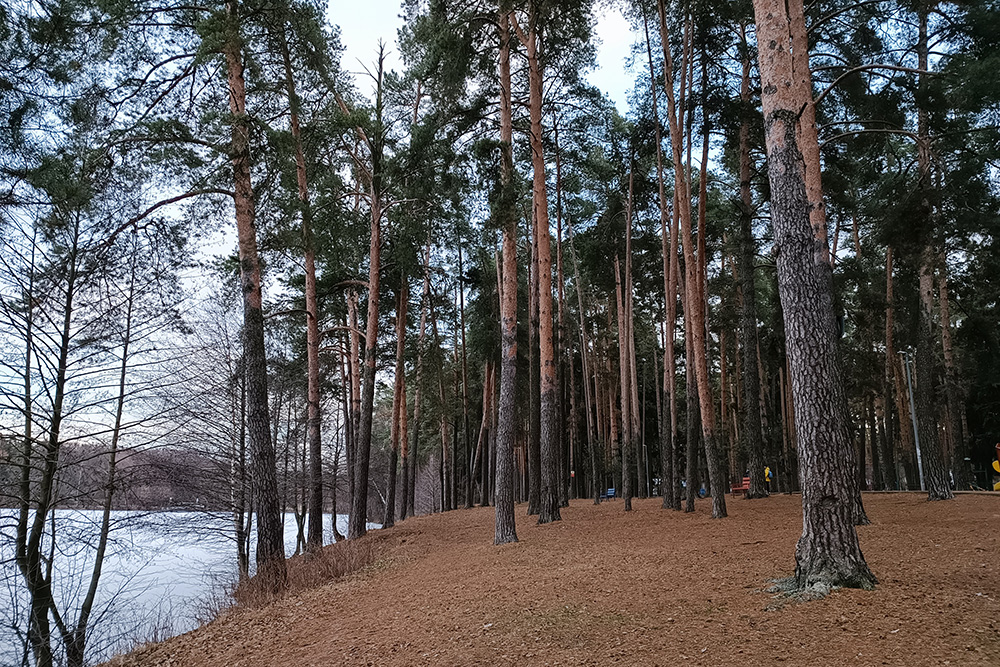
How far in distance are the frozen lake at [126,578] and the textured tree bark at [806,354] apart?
7.01 metres

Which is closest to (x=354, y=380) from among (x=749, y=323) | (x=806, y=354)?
(x=749, y=323)

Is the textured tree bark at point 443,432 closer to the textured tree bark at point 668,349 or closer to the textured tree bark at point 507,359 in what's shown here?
the textured tree bark at point 668,349

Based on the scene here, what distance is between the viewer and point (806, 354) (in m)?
4.84

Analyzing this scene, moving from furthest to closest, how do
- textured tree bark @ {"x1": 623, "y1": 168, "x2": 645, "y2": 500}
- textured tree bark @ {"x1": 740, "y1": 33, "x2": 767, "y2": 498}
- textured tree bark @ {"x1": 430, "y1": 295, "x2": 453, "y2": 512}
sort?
textured tree bark @ {"x1": 430, "y1": 295, "x2": 453, "y2": 512}
textured tree bark @ {"x1": 623, "y1": 168, "x2": 645, "y2": 500}
textured tree bark @ {"x1": 740, "y1": 33, "x2": 767, "y2": 498}

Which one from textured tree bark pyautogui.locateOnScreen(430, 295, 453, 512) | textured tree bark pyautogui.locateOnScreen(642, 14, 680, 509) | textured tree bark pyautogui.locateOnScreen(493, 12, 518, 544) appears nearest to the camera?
textured tree bark pyautogui.locateOnScreen(493, 12, 518, 544)

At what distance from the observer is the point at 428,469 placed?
44.1 m

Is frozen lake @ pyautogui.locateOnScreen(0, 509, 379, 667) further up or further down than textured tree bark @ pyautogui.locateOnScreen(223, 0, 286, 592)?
further down

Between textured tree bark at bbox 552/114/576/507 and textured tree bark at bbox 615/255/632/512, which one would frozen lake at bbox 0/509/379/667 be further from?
textured tree bark at bbox 615/255/632/512

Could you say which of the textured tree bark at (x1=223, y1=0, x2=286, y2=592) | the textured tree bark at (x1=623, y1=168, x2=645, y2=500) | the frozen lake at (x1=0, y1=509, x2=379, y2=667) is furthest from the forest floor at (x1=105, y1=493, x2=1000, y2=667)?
the textured tree bark at (x1=623, y1=168, x2=645, y2=500)

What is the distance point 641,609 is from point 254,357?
6.29 metres

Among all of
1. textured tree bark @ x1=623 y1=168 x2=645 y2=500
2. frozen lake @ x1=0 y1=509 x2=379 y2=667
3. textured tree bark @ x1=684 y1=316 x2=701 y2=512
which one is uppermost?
textured tree bark @ x1=623 y1=168 x2=645 y2=500

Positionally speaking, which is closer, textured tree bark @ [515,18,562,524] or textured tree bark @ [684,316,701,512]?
textured tree bark @ [515,18,562,524]

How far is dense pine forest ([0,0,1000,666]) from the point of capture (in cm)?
687

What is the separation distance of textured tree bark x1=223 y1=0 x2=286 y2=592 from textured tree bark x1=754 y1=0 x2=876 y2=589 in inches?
261
